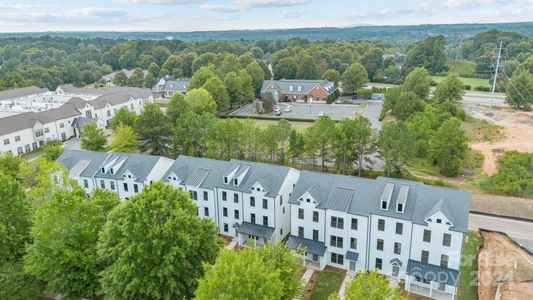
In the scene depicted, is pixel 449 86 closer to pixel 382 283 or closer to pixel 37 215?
pixel 382 283

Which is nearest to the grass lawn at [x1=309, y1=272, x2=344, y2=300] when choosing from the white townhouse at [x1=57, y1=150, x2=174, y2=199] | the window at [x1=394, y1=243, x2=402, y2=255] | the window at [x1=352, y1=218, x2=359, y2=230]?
the window at [x1=352, y1=218, x2=359, y2=230]

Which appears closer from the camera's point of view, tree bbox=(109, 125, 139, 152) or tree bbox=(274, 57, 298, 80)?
tree bbox=(109, 125, 139, 152)

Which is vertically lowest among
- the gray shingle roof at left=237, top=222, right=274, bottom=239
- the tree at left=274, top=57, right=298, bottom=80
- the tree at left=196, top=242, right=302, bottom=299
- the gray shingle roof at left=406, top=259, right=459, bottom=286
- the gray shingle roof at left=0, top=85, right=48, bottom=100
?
the gray shingle roof at left=406, top=259, right=459, bottom=286

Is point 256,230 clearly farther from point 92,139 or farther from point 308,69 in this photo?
point 308,69

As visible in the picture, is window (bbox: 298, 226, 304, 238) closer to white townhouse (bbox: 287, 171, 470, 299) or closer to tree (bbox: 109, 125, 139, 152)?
white townhouse (bbox: 287, 171, 470, 299)

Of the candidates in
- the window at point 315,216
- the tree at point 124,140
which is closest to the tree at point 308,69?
the tree at point 124,140

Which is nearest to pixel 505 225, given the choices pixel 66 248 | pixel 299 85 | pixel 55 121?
pixel 66 248

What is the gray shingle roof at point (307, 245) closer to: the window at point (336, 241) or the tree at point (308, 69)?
the window at point (336, 241)
